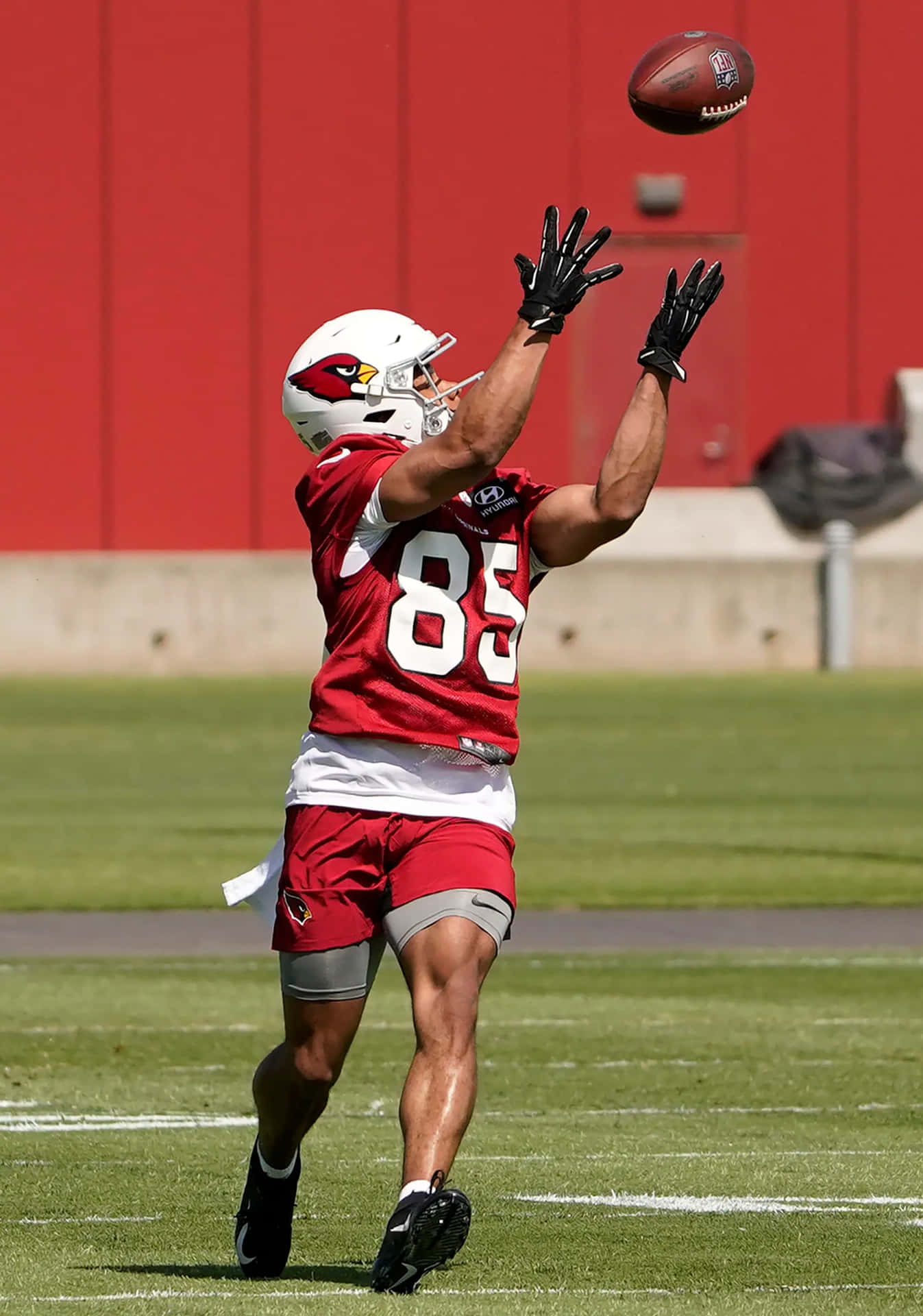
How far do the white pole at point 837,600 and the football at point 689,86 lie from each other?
2239 cm

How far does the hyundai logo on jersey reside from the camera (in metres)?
6.21

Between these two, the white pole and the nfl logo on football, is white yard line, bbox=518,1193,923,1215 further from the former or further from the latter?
the white pole

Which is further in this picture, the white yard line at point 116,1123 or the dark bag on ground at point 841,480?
the dark bag on ground at point 841,480

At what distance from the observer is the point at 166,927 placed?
47.3 ft

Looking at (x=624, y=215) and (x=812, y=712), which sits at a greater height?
(x=624, y=215)

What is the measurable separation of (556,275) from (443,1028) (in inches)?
64.1

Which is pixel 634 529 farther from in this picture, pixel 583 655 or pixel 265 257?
pixel 265 257

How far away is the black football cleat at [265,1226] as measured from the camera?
6.13m

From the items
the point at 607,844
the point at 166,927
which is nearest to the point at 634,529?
the point at 607,844

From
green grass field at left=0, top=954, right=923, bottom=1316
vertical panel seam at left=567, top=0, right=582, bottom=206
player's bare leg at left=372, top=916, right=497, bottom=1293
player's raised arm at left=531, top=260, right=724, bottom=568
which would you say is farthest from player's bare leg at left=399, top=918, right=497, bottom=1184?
vertical panel seam at left=567, top=0, right=582, bottom=206

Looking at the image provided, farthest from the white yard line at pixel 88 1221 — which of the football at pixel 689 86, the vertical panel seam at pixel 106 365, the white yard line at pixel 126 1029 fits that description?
the vertical panel seam at pixel 106 365

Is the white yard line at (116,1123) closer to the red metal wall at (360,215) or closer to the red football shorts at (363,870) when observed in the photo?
the red football shorts at (363,870)

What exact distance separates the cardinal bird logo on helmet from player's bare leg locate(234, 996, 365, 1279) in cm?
136

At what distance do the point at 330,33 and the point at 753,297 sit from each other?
625 centimetres
